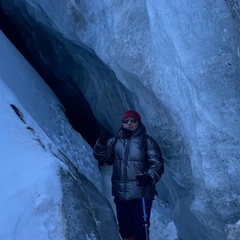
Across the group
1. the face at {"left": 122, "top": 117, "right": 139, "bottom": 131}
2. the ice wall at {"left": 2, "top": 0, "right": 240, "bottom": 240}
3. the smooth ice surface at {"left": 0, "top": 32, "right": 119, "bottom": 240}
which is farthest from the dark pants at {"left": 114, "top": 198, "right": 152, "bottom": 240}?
the face at {"left": 122, "top": 117, "right": 139, "bottom": 131}

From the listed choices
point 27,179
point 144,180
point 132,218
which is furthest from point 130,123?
point 27,179

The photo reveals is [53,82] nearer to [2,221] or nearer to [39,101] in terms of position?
[39,101]

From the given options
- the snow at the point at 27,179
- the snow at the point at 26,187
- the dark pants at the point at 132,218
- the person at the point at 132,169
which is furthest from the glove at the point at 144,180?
the snow at the point at 26,187

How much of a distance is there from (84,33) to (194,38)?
6.39 ft

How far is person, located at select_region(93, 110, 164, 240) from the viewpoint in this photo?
11.5ft

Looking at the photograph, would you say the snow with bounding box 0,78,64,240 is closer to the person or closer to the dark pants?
the person

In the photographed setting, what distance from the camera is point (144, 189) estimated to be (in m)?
3.50

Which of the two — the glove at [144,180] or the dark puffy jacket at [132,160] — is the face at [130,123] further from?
the glove at [144,180]

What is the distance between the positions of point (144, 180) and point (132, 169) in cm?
21

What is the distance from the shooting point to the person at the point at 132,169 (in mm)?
3500

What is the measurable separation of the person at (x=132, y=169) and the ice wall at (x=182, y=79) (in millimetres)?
354

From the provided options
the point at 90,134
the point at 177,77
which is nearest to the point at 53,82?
the point at 90,134

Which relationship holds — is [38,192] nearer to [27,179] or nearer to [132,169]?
[27,179]

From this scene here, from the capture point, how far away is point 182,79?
333 centimetres
